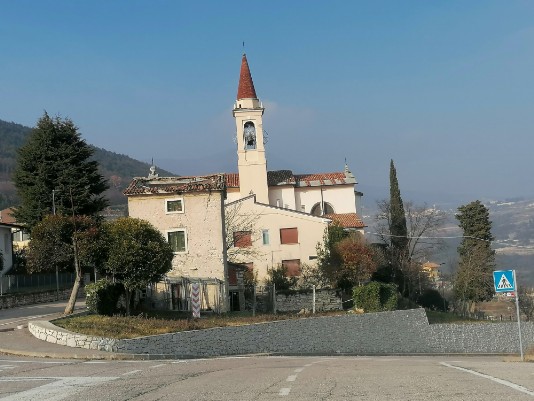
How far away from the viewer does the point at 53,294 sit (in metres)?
41.8

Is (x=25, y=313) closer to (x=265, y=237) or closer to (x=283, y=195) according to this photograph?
(x=265, y=237)

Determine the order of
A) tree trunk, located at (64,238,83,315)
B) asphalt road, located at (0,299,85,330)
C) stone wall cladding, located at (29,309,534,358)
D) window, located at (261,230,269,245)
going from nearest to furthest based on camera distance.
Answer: stone wall cladding, located at (29,309,534,358) → asphalt road, located at (0,299,85,330) → tree trunk, located at (64,238,83,315) → window, located at (261,230,269,245)

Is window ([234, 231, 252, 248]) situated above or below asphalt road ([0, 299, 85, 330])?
above

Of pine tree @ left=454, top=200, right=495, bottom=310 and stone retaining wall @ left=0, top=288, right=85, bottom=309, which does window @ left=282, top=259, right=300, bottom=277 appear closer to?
pine tree @ left=454, top=200, right=495, bottom=310

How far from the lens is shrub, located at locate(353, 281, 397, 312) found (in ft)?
133

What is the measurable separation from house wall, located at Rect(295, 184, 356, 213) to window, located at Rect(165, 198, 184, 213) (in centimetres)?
3380

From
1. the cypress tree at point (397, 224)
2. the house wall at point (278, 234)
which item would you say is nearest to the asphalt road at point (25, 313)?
the house wall at point (278, 234)

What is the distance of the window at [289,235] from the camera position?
56500mm

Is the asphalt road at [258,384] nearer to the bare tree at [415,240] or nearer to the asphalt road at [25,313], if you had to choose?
the asphalt road at [25,313]

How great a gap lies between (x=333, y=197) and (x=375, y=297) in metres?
32.9

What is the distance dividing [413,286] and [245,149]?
21.9 m

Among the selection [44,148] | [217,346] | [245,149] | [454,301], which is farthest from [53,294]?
[454,301]

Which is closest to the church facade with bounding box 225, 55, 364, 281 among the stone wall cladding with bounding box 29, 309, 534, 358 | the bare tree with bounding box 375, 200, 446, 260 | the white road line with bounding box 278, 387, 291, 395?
the bare tree with bounding box 375, 200, 446, 260

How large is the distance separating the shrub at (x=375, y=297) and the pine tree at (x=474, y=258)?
16429mm
